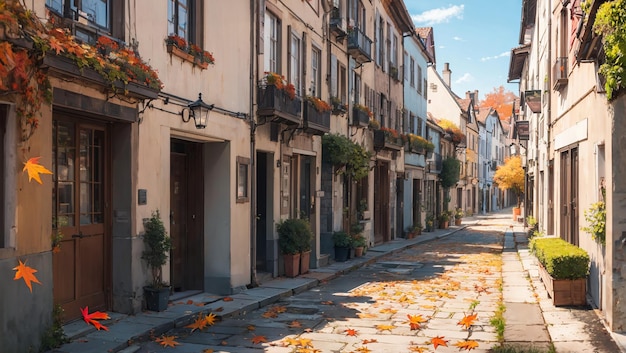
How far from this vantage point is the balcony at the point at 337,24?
16481mm

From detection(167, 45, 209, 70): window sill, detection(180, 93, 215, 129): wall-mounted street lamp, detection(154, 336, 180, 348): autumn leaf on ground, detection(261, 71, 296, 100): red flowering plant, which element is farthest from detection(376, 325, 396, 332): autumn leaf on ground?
detection(261, 71, 296, 100): red flowering plant

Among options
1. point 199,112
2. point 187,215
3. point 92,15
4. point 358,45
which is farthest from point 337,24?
point 92,15

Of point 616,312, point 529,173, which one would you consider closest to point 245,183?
point 616,312

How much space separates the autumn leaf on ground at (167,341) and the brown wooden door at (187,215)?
10.0ft

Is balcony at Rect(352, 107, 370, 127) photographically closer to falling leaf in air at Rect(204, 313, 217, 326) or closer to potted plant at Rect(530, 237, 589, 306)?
potted plant at Rect(530, 237, 589, 306)

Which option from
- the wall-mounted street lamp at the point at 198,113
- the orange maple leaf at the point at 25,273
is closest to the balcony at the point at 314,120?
the wall-mounted street lamp at the point at 198,113

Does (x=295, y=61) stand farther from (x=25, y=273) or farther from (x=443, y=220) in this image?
(x=443, y=220)

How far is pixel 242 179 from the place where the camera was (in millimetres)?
11438

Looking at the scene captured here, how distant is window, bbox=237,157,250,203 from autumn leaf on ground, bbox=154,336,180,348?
3.94m

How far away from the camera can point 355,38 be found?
59.2 feet

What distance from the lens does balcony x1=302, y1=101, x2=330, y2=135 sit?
1380cm

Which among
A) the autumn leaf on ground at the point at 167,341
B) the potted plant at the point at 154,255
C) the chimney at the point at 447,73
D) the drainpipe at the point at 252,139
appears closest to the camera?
the autumn leaf on ground at the point at 167,341

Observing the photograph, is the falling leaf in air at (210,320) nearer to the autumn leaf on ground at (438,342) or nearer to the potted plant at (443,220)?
the autumn leaf on ground at (438,342)

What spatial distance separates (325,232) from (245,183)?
5529 millimetres
